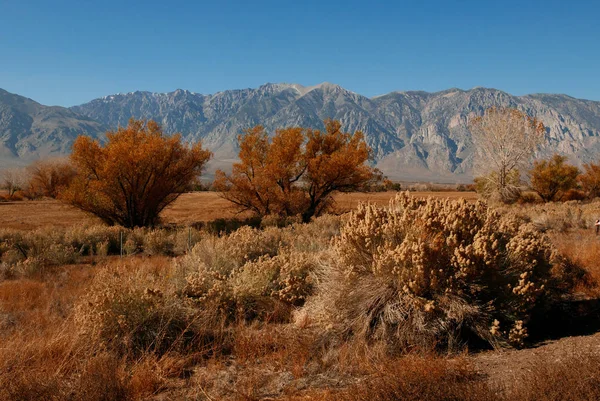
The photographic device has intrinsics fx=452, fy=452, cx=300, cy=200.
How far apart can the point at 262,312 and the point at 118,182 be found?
19561mm

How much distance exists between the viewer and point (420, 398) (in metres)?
3.83

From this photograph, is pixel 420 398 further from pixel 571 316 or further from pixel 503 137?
pixel 503 137

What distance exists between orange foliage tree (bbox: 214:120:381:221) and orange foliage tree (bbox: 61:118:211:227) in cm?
349

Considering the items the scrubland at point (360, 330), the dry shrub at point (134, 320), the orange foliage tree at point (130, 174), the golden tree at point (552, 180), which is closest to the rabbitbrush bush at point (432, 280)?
the scrubland at point (360, 330)

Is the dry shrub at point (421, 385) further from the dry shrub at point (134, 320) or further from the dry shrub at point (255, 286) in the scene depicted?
the dry shrub at point (255, 286)

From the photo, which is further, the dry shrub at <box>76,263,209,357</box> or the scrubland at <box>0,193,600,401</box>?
the dry shrub at <box>76,263,209,357</box>

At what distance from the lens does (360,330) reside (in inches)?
229

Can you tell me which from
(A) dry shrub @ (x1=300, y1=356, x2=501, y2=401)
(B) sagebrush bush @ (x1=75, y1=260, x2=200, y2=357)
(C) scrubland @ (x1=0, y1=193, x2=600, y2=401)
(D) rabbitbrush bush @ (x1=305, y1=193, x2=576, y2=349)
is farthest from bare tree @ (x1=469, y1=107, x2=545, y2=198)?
(A) dry shrub @ (x1=300, y1=356, x2=501, y2=401)

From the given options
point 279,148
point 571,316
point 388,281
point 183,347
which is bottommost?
point 183,347

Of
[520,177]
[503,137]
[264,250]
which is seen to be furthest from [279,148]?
[520,177]

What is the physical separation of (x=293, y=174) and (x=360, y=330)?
2343 centimetres

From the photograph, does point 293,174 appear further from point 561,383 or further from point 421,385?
point 561,383

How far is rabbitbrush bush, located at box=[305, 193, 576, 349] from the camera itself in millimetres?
5504

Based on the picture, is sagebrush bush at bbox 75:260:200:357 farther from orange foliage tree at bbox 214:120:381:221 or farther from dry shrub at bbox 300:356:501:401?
orange foliage tree at bbox 214:120:381:221
